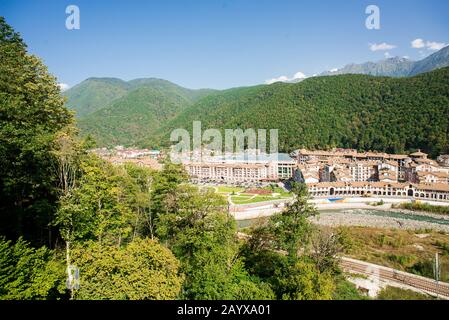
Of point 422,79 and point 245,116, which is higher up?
point 422,79

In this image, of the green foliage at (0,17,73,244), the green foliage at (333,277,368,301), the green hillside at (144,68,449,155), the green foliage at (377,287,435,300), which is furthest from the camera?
the green hillside at (144,68,449,155)

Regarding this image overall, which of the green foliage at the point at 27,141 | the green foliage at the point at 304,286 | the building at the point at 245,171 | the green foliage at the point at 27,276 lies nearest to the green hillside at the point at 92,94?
the building at the point at 245,171

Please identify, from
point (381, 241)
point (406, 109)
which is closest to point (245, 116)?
point (406, 109)

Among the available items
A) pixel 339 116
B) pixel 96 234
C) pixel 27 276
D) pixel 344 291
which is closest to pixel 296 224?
pixel 344 291

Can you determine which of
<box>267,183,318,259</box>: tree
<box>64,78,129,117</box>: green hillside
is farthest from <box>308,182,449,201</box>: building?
<box>64,78,129,117</box>: green hillside

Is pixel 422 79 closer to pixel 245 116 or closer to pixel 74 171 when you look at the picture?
pixel 245 116

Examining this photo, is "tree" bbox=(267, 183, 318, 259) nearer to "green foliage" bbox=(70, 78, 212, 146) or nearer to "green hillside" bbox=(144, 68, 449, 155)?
"green hillside" bbox=(144, 68, 449, 155)

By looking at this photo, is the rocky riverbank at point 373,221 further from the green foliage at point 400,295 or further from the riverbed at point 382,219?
the green foliage at point 400,295
